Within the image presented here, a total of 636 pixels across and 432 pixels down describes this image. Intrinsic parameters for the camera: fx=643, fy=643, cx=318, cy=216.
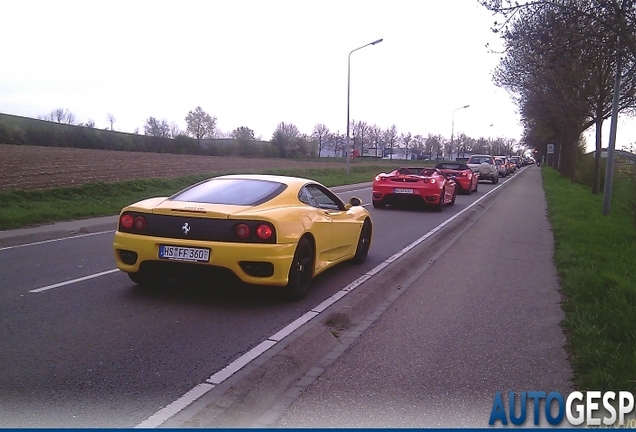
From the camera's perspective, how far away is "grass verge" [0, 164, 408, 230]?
555 inches

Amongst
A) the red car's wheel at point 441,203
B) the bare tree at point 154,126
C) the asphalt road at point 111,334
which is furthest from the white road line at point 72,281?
the bare tree at point 154,126

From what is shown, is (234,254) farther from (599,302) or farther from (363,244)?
(599,302)

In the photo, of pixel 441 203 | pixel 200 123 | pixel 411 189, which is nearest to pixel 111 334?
pixel 411 189

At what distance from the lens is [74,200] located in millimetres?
→ 18516

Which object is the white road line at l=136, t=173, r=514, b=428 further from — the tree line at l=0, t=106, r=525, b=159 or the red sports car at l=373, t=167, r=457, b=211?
the tree line at l=0, t=106, r=525, b=159

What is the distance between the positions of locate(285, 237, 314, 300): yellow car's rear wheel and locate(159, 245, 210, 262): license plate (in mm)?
899

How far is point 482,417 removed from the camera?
398cm

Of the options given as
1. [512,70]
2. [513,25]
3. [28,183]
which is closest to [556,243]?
[513,25]

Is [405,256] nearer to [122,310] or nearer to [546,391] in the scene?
[122,310]

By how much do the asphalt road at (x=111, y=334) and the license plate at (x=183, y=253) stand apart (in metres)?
0.27

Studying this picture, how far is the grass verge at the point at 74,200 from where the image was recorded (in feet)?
46.2

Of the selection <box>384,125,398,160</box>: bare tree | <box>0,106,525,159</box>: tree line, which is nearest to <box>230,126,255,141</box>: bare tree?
<box>0,106,525,159</box>: tree line

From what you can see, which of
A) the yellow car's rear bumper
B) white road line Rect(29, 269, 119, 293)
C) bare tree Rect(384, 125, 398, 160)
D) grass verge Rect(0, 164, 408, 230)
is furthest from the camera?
bare tree Rect(384, 125, 398, 160)

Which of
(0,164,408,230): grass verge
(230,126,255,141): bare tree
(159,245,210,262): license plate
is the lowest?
(0,164,408,230): grass verge
